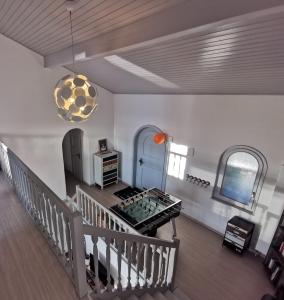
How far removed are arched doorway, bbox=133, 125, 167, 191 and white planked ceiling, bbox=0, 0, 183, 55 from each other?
9.99 ft

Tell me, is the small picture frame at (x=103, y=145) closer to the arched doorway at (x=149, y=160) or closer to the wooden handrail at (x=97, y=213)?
the arched doorway at (x=149, y=160)

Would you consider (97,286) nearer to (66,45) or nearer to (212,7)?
(212,7)

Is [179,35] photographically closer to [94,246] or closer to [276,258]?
[94,246]

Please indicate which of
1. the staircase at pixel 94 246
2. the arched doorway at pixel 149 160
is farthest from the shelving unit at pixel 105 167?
the staircase at pixel 94 246

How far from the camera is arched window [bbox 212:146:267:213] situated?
369 cm

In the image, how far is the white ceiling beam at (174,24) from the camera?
1.37m

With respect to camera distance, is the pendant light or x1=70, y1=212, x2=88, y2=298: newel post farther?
the pendant light

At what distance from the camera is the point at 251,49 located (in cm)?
195

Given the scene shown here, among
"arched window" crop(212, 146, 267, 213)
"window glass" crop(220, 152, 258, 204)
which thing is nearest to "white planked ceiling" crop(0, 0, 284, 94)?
"arched window" crop(212, 146, 267, 213)

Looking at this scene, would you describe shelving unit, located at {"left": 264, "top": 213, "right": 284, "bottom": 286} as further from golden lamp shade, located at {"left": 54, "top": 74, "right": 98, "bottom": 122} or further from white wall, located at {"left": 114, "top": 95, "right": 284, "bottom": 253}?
golden lamp shade, located at {"left": 54, "top": 74, "right": 98, "bottom": 122}

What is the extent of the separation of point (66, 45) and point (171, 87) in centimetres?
216

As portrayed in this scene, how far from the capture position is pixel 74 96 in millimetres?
1851

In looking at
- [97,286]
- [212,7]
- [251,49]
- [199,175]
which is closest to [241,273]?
[199,175]

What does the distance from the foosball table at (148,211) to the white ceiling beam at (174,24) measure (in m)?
2.80
